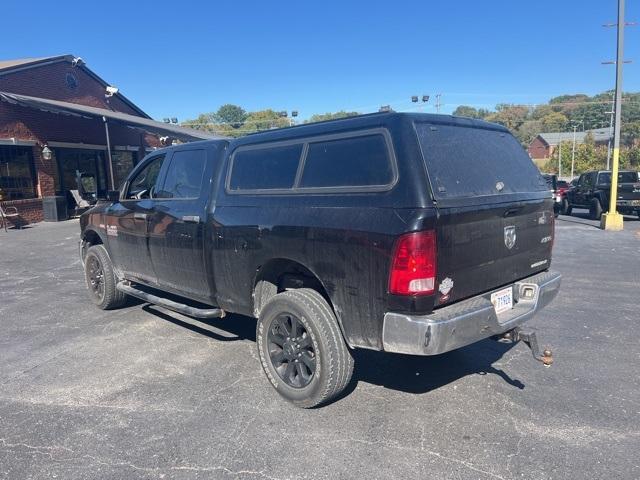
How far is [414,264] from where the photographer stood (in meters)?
2.72

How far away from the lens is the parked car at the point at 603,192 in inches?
610

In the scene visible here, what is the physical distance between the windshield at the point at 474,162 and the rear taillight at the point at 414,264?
329 mm

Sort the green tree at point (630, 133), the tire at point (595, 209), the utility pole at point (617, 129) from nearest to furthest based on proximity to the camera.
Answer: the utility pole at point (617, 129) → the tire at point (595, 209) → the green tree at point (630, 133)

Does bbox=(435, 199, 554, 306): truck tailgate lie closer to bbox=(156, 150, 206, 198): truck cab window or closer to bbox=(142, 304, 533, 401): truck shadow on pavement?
bbox=(142, 304, 533, 401): truck shadow on pavement

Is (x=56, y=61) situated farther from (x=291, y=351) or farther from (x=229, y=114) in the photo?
(x=229, y=114)

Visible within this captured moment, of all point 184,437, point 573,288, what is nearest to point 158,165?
point 184,437

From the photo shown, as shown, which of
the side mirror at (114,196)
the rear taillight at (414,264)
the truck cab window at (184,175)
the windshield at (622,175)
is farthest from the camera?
the windshield at (622,175)

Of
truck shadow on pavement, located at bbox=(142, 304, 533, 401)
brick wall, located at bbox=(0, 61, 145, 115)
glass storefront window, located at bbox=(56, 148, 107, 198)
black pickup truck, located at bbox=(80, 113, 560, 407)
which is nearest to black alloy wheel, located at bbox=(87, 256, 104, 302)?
black pickup truck, located at bbox=(80, 113, 560, 407)

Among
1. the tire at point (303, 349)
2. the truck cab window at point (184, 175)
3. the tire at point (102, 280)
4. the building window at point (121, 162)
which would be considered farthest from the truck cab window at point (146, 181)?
the building window at point (121, 162)

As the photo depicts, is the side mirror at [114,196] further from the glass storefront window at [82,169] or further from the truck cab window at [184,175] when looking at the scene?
the glass storefront window at [82,169]

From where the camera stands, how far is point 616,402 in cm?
336

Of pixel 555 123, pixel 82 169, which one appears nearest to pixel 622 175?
pixel 82 169

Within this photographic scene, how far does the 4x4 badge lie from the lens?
328 cm

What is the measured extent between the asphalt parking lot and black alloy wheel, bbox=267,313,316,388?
233mm
